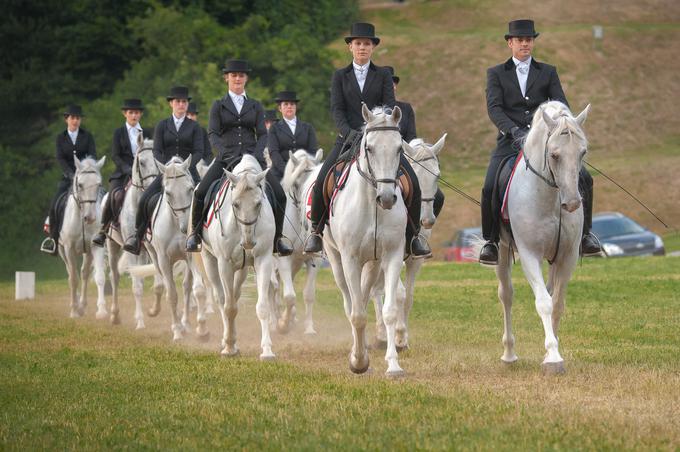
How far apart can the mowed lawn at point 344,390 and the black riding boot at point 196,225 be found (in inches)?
56.0

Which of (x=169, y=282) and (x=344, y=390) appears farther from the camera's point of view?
(x=169, y=282)

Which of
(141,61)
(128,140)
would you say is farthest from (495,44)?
(128,140)

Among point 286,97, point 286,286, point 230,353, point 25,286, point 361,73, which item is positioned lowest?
point 25,286

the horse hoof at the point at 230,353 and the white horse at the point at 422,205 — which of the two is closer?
the horse hoof at the point at 230,353

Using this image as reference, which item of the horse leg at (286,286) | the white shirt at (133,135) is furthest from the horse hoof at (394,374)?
the white shirt at (133,135)

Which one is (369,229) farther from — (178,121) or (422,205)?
(178,121)

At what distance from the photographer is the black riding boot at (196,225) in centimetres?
1716

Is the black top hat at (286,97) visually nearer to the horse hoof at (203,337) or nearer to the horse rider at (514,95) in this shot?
the horse hoof at (203,337)

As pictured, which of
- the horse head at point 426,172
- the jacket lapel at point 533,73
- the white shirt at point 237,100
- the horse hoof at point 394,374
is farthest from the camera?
the white shirt at point 237,100

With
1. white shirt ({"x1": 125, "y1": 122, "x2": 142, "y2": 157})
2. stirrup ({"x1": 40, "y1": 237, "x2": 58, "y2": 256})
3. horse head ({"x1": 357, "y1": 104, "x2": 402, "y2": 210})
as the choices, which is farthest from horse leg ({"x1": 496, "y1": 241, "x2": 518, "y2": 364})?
stirrup ({"x1": 40, "y1": 237, "x2": 58, "y2": 256})

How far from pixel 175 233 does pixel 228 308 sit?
3221 mm

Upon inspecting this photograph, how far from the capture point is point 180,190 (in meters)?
18.8

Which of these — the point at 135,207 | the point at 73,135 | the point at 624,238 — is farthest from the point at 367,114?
the point at 624,238

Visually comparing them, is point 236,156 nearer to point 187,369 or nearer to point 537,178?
point 187,369
